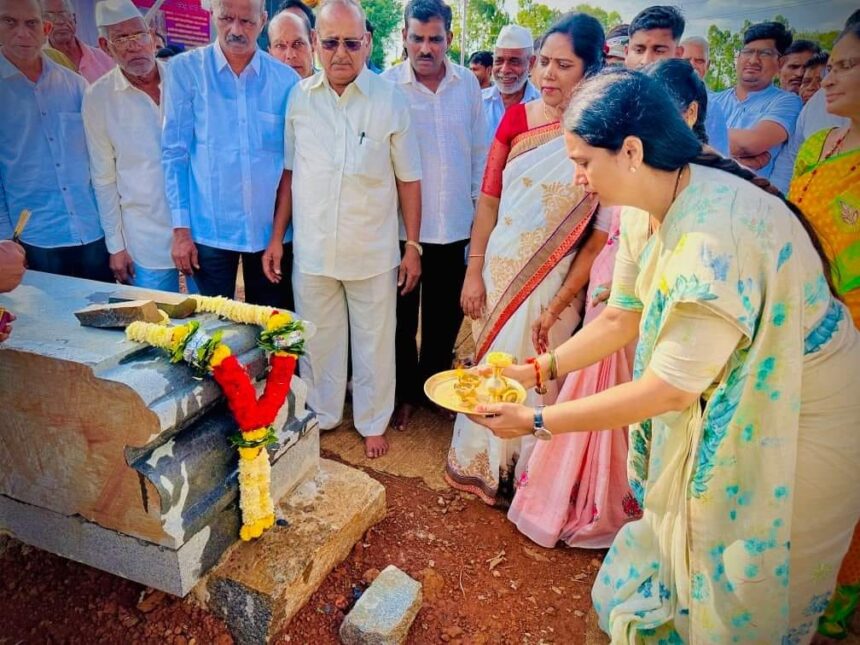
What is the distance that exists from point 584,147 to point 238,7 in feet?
7.19

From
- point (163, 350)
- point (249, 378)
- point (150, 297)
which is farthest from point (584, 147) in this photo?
point (150, 297)

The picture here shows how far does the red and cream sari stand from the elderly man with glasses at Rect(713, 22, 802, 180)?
5.38 feet

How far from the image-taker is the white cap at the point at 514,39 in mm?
4078

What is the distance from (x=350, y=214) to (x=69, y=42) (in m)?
2.89

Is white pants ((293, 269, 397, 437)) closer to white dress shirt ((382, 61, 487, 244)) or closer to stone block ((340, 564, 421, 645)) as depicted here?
white dress shirt ((382, 61, 487, 244))

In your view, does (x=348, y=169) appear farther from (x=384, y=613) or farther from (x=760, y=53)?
(x=760, y=53)

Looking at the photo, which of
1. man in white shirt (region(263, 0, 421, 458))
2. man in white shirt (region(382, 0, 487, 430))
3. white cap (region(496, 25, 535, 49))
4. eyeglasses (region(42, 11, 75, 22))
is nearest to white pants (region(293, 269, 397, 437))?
man in white shirt (region(263, 0, 421, 458))

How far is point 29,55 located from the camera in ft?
9.96

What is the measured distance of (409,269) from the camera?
3314mm

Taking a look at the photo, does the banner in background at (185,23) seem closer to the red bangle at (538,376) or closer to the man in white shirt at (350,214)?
the man in white shirt at (350,214)

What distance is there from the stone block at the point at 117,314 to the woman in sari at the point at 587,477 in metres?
1.69

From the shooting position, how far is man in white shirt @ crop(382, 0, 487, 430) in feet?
11.0

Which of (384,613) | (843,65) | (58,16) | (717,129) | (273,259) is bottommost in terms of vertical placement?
(384,613)

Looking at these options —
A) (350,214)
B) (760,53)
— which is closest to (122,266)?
(350,214)
